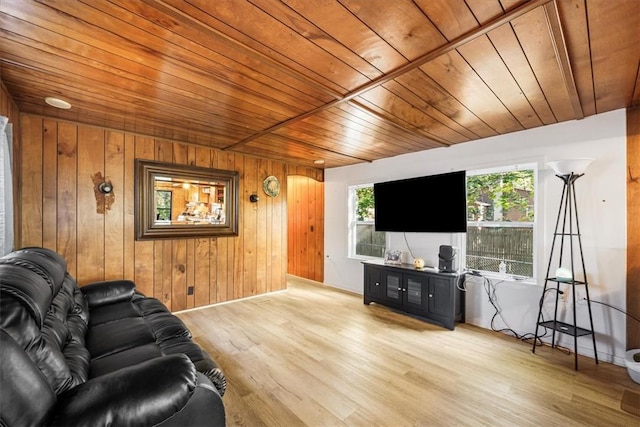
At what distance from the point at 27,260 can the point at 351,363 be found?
2.38 m

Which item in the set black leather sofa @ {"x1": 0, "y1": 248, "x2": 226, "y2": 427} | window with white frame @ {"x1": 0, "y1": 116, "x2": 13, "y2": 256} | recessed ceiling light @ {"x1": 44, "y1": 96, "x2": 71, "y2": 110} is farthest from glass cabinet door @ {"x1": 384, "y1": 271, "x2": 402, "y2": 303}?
recessed ceiling light @ {"x1": 44, "y1": 96, "x2": 71, "y2": 110}

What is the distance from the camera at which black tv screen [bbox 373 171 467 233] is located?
3.42 m

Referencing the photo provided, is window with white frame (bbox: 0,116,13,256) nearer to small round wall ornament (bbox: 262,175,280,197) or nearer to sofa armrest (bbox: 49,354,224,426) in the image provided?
sofa armrest (bbox: 49,354,224,426)

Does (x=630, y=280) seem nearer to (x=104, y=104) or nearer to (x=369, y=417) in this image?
(x=369, y=417)

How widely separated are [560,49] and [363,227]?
12.0 feet

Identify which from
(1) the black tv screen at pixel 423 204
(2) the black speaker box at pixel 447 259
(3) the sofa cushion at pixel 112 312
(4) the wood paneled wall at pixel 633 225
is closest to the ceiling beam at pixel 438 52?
(1) the black tv screen at pixel 423 204

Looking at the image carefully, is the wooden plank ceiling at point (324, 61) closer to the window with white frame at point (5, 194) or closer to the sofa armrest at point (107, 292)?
the window with white frame at point (5, 194)

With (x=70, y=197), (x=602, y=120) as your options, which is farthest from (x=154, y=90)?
(x=602, y=120)

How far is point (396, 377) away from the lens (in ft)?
7.41

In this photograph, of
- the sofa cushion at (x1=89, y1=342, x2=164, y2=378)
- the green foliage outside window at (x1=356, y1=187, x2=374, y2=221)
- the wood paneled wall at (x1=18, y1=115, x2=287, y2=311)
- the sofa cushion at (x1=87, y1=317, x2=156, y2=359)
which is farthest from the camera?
the green foliage outside window at (x1=356, y1=187, x2=374, y2=221)

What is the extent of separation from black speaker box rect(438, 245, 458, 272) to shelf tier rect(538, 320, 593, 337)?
104 centimetres

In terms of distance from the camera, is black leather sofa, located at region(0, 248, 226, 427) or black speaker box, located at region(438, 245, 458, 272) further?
black speaker box, located at region(438, 245, 458, 272)

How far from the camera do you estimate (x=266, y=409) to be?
1.88 meters

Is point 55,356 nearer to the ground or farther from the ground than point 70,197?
nearer to the ground
